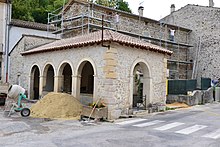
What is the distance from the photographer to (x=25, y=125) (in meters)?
10.1

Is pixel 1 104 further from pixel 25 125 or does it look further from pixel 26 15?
pixel 26 15

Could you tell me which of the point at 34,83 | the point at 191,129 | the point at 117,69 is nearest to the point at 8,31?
the point at 34,83

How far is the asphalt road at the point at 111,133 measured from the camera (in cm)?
745

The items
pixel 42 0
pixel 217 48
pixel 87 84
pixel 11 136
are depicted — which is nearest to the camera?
pixel 11 136

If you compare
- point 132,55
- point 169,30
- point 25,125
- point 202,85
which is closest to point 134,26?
point 169,30

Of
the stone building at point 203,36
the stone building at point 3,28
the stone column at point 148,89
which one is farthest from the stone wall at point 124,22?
the stone column at point 148,89

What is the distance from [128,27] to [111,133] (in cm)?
1655

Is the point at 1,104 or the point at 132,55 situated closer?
the point at 132,55

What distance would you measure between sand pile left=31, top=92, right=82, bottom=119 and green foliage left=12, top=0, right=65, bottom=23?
19.8 m

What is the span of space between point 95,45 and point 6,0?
16.0 metres

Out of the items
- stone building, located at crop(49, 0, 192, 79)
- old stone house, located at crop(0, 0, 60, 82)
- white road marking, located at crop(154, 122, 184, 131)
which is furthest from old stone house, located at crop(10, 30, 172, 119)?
old stone house, located at crop(0, 0, 60, 82)

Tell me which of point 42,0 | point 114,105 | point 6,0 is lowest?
point 114,105

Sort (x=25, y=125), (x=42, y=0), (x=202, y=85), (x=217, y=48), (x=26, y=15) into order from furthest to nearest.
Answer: (x=42, y=0), (x=26, y=15), (x=217, y=48), (x=202, y=85), (x=25, y=125)

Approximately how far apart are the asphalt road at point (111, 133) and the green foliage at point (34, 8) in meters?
20.8
